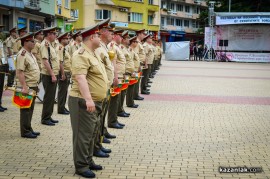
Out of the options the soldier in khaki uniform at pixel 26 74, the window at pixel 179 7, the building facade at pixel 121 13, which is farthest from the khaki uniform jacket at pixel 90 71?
the window at pixel 179 7

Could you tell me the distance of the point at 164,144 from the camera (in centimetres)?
798

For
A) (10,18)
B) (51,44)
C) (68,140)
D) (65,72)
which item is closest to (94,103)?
(68,140)

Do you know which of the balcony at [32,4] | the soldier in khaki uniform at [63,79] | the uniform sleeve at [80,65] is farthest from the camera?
the balcony at [32,4]

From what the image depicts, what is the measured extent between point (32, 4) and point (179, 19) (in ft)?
165

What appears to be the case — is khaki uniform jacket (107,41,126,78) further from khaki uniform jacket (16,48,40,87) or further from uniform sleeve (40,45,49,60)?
khaki uniform jacket (16,48,40,87)

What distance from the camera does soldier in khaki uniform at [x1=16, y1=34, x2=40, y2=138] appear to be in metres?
8.16

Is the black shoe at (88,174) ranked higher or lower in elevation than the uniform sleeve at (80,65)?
lower

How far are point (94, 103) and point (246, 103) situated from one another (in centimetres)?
848

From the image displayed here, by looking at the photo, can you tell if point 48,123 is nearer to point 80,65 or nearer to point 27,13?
point 80,65

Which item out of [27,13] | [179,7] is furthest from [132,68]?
[179,7]

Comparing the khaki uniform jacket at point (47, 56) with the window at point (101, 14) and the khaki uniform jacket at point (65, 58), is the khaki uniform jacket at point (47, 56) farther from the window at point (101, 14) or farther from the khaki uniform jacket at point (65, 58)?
the window at point (101, 14)

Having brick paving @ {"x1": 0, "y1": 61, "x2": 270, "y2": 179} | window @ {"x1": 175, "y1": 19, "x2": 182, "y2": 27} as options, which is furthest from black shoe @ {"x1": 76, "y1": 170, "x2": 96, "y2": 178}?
window @ {"x1": 175, "y1": 19, "x2": 182, "y2": 27}

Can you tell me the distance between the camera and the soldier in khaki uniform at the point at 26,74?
26.8 feet

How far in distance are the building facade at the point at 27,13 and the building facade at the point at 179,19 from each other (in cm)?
3721
